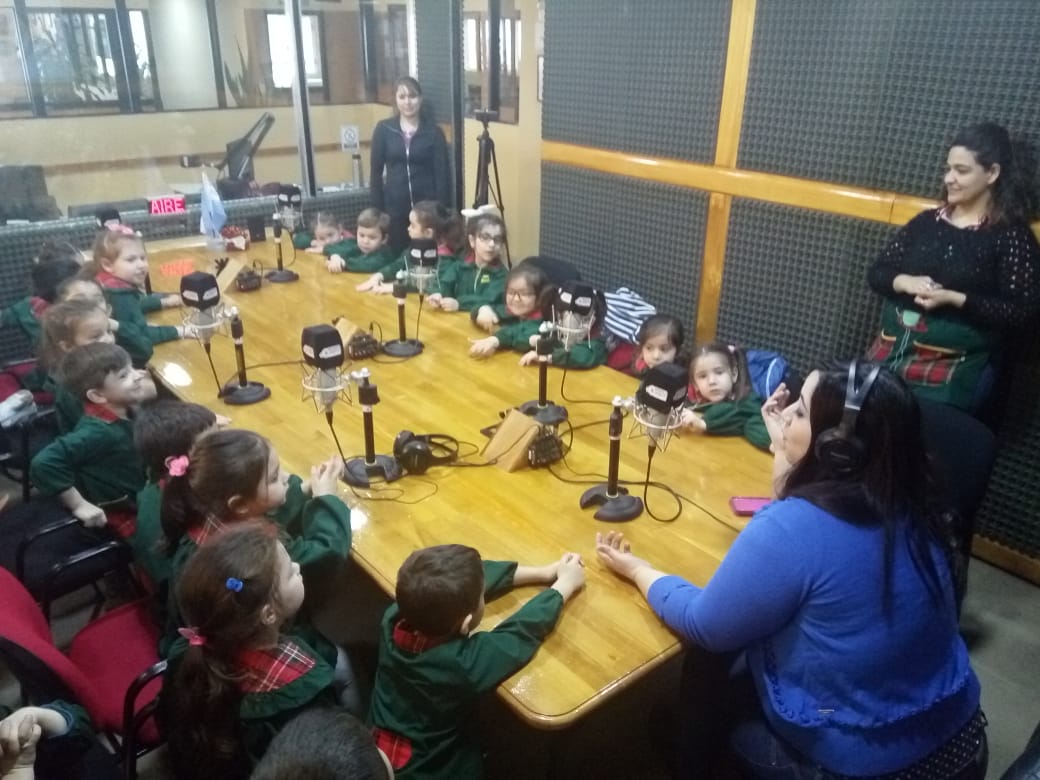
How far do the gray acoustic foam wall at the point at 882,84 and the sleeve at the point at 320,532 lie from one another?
7.07 ft

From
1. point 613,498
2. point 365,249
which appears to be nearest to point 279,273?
point 365,249

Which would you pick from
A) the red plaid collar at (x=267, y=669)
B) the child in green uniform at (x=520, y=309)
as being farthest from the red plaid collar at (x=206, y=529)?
the child in green uniform at (x=520, y=309)

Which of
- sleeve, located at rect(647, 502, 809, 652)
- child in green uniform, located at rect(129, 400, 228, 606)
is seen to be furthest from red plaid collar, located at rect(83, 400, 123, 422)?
sleeve, located at rect(647, 502, 809, 652)

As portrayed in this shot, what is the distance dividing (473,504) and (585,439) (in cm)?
44

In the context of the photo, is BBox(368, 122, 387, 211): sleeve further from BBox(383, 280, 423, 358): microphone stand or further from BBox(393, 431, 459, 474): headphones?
BBox(393, 431, 459, 474): headphones

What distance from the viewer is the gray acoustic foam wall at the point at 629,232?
3.48 metres

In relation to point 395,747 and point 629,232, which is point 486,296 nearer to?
point 629,232

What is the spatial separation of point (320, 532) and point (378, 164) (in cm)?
328

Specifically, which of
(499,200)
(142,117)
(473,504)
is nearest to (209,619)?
(473,504)

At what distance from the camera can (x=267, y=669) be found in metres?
1.46

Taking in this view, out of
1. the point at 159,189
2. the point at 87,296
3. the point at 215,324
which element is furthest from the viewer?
the point at 159,189

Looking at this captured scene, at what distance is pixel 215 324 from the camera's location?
238cm

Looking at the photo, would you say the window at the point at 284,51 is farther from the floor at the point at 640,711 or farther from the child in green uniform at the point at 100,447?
the floor at the point at 640,711

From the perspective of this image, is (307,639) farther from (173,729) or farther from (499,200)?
(499,200)
